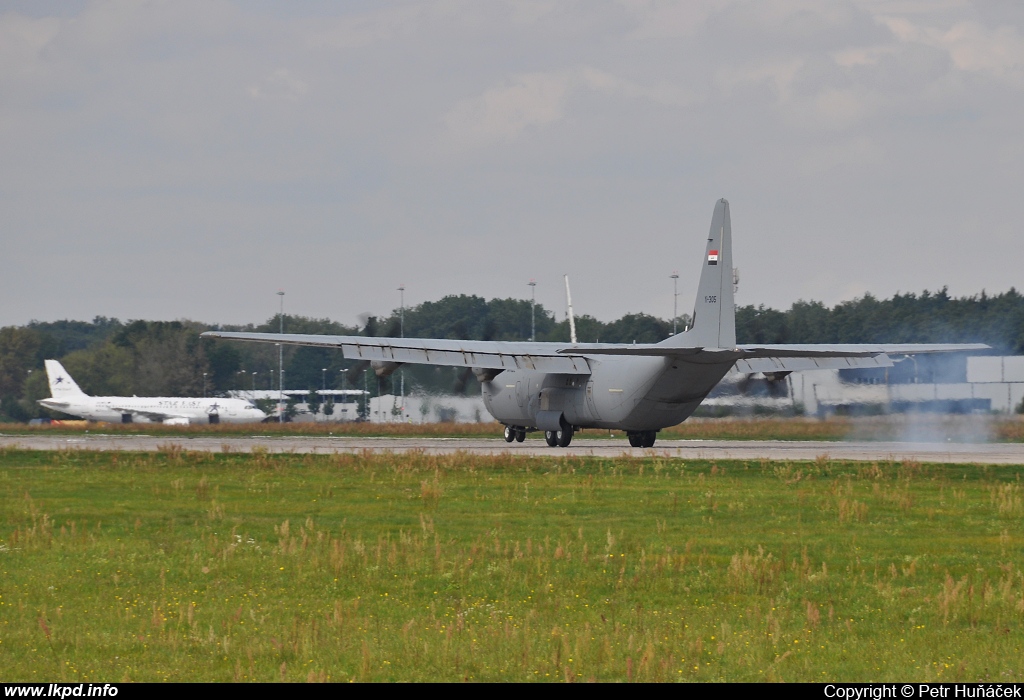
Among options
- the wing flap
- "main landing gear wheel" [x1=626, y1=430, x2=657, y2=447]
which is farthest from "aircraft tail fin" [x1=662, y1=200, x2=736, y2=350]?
"main landing gear wheel" [x1=626, y1=430, x2=657, y2=447]

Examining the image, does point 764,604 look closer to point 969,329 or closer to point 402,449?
point 402,449

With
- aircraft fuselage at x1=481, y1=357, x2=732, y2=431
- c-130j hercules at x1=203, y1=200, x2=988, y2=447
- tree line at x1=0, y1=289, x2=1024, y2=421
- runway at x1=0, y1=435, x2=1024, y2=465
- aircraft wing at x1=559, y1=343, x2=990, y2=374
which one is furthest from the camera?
tree line at x1=0, y1=289, x2=1024, y2=421

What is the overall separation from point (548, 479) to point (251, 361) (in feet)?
254

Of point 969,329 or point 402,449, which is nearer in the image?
point 402,449

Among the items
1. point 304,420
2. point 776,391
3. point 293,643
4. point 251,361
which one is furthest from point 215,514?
point 251,361

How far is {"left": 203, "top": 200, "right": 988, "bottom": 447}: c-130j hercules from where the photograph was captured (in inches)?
1620

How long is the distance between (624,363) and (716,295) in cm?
598

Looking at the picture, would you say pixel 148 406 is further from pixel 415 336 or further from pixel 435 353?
pixel 435 353

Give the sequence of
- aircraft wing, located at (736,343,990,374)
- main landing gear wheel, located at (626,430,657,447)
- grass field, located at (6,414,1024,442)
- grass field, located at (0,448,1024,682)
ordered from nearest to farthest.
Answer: grass field, located at (0,448,1024,682)
aircraft wing, located at (736,343,990,374)
main landing gear wheel, located at (626,430,657,447)
grass field, located at (6,414,1024,442)

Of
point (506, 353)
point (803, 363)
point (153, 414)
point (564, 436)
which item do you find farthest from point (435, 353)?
point (153, 414)

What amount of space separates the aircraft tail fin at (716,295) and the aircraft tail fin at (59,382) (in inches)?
2451

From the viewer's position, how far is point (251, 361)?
10519cm

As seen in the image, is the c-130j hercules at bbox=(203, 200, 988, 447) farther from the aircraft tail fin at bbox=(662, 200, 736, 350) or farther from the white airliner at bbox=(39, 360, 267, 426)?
the white airliner at bbox=(39, 360, 267, 426)

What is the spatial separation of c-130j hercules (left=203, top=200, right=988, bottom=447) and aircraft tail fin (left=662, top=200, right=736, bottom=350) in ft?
0.11
